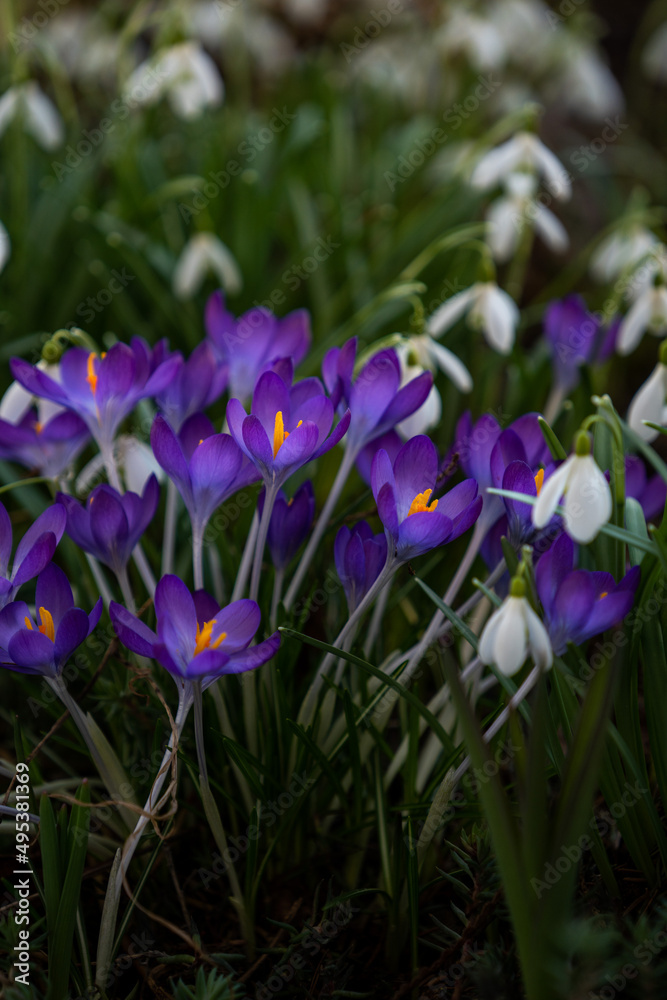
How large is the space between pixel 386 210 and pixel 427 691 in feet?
4.71

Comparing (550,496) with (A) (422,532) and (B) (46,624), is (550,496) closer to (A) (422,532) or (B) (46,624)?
(A) (422,532)

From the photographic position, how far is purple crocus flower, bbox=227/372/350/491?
3.26ft

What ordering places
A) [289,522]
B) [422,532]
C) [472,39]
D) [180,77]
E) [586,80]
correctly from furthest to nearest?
[586,80]
[472,39]
[180,77]
[289,522]
[422,532]

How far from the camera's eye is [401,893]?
1156 millimetres

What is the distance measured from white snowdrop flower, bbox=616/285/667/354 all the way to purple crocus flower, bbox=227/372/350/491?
A: 79cm

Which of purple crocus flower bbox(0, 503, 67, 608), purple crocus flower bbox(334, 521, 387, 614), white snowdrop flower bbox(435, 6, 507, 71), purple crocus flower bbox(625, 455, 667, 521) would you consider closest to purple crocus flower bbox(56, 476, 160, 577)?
purple crocus flower bbox(0, 503, 67, 608)

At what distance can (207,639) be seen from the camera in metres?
0.95

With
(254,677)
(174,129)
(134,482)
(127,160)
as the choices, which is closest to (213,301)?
(134,482)

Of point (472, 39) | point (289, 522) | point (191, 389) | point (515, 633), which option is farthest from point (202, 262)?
point (472, 39)

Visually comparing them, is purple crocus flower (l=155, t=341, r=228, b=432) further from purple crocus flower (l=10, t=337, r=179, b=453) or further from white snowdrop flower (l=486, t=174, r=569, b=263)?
white snowdrop flower (l=486, t=174, r=569, b=263)

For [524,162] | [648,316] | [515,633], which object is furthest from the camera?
[524,162]

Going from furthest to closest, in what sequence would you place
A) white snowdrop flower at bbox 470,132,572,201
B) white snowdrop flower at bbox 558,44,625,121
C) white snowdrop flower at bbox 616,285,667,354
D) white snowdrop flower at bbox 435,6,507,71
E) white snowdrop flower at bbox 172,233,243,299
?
white snowdrop flower at bbox 558,44,625,121 → white snowdrop flower at bbox 435,6,507,71 → white snowdrop flower at bbox 172,233,243,299 → white snowdrop flower at bbox 470,132,572,201 → white snowdrop flower at bbox 616,285,667,354

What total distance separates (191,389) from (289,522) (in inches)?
11.8

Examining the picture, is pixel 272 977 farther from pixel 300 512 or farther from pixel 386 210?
pixel 386 210
